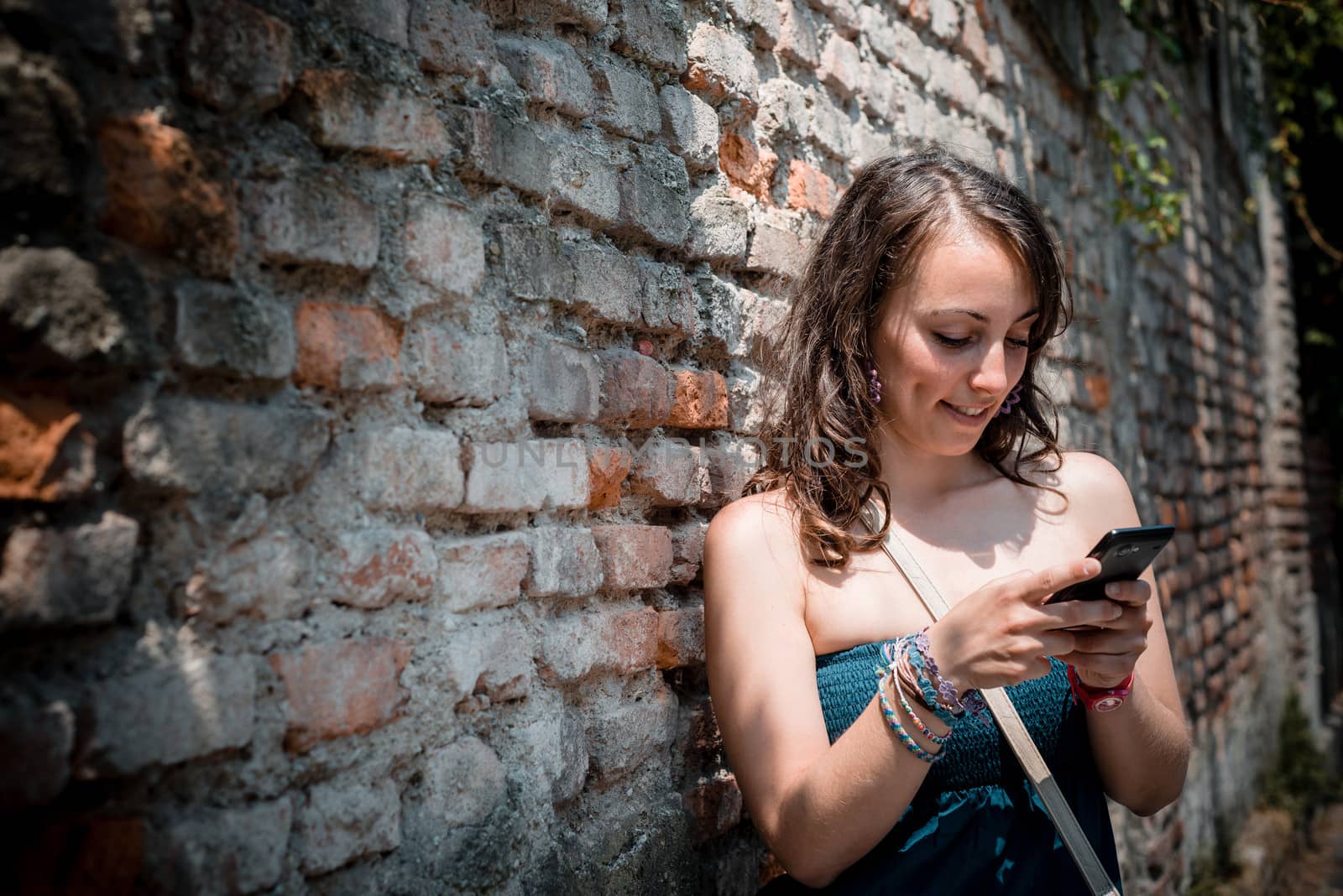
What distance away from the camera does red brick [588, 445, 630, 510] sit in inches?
62.1

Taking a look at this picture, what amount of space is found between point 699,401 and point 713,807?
71cm

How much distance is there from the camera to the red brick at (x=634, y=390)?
1.60 meters

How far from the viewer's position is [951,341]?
1788 millimetres

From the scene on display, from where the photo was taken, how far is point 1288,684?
6.57 metres

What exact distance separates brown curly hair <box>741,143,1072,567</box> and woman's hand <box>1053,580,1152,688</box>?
402 mm

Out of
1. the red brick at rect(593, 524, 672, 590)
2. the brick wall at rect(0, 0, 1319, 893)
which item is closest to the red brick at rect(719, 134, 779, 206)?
the brick wall at rect(0, 0, 1319, 893)

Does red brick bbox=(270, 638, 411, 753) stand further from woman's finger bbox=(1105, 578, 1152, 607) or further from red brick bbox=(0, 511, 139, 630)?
woman's finger bbox=(1105, 578, 1152, 607)

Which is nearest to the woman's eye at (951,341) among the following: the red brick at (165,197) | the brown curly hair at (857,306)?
the brown curly hair at (857,306)

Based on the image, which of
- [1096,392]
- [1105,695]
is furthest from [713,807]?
[1096,392]

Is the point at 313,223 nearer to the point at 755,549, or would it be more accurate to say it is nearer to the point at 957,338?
the point at 755,549

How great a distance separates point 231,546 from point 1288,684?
283 inches

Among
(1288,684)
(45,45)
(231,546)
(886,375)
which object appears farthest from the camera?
(1288,684)

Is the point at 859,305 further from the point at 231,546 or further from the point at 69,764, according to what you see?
the point at 69,764

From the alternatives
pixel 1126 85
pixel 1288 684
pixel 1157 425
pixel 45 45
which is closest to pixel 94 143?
pixel 45 45
